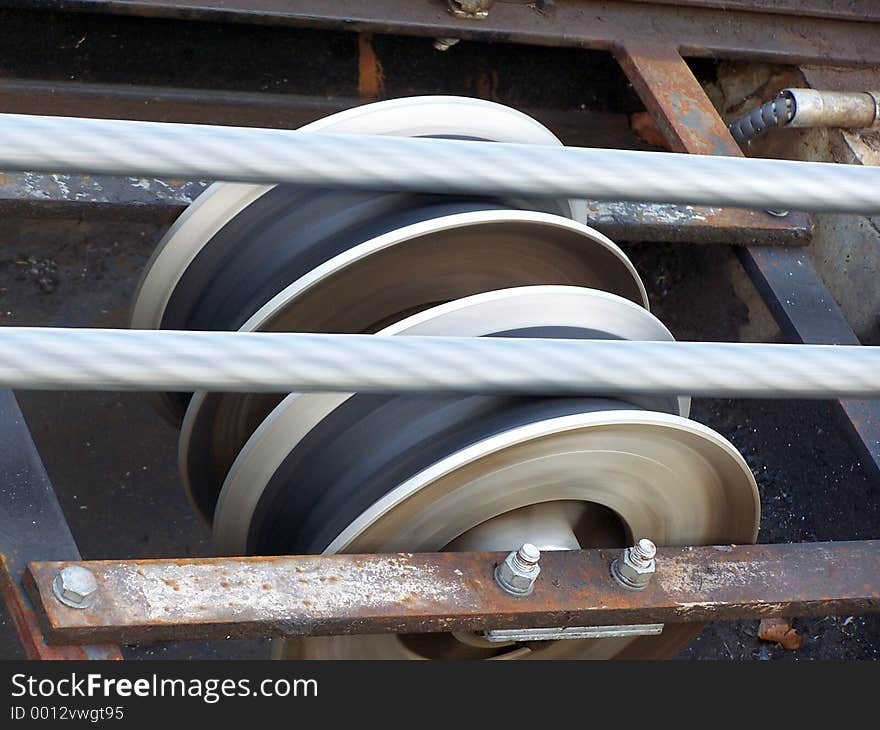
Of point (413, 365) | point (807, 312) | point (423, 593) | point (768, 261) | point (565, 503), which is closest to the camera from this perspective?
point (413, 365)

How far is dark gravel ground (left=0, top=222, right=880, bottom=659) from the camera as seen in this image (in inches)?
92.0

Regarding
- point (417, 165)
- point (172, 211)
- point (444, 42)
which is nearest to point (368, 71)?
point (444, 42)

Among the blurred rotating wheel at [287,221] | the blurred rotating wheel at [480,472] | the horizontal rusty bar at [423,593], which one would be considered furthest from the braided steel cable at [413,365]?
the blurred rotating wheel at [287,221]

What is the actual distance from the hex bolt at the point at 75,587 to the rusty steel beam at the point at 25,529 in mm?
45

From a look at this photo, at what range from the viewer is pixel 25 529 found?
4.45 feet

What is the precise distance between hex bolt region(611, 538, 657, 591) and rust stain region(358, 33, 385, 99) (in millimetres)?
1727

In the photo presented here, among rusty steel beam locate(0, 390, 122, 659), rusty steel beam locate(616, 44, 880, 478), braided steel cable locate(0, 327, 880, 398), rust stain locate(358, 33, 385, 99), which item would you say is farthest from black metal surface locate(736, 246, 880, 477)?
rusty steel beam locate(0, 390, 122, 659)

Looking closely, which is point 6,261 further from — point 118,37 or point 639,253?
point 639,253

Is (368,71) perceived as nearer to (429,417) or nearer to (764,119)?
(764,119)

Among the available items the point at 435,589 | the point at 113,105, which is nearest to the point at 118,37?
the point at 113,105

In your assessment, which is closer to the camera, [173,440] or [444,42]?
[173,440]

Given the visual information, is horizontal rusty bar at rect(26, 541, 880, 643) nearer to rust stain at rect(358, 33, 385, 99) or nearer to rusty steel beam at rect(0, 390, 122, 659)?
rusty steel beam at rect(0, 390, 122, 659)

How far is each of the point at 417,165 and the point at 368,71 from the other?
1.69 metres

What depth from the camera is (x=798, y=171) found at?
4.34 ft
